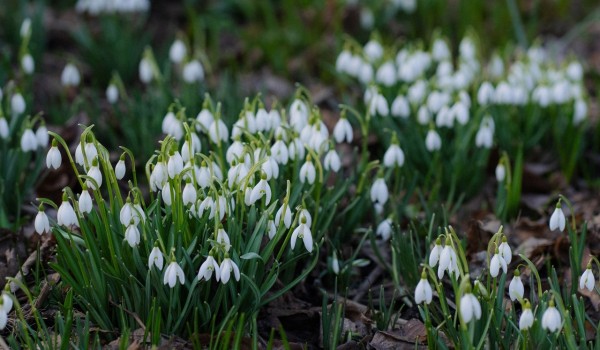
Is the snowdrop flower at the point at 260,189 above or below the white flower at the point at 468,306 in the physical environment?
above

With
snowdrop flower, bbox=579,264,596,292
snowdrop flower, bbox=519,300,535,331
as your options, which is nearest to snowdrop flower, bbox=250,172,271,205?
snowdrop flower, bbox=519,300,535,331

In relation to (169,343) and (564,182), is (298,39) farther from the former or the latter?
(169,343)

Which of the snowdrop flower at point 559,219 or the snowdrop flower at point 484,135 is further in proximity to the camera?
the snowdrop flower at point 484,135

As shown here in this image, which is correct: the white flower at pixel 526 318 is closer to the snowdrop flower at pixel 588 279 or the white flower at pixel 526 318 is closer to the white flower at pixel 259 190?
the snowdrop flower at pixel 588 279

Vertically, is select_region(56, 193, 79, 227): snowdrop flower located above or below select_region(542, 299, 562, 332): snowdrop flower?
above

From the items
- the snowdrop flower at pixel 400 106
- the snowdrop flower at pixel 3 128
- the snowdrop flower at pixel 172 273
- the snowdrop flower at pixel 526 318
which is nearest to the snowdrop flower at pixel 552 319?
the snowdrop flower at pixel 526 318

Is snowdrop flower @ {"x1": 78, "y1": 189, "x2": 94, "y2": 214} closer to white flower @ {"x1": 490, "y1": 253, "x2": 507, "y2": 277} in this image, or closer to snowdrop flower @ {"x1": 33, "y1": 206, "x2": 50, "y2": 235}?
snowdrop flower @ {"x1": 33, "y1": 206, "x2": 50, "y2": 235}

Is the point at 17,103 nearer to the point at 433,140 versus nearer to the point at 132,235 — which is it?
the point at 132,235

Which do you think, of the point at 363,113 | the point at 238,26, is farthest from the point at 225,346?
the point at 238,26
